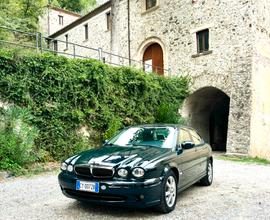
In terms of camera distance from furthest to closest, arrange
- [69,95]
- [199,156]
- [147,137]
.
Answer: [69,95] → [199,156] → [147,137]

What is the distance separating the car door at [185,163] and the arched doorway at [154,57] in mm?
12821

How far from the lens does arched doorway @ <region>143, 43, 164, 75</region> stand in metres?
18.9

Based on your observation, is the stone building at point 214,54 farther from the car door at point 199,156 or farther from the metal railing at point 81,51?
the car door at point 199,156

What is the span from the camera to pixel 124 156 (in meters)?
4.73

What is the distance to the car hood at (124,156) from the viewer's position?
4477 mm

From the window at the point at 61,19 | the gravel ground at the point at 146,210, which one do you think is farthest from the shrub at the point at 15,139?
the window at the point at 61,19

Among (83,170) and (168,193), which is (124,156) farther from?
(168,193)

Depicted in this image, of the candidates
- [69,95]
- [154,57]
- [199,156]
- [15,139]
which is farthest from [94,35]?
[199,156]

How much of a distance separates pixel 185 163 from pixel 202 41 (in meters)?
12.3

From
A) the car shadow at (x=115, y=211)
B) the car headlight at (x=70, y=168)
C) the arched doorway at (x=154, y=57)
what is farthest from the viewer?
→ the arched doorway at (x=154, y=57)

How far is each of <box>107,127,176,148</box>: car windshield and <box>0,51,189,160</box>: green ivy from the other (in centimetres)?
443

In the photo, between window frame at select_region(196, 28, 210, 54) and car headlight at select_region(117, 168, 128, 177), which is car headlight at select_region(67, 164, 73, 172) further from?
window frame at select_region(196, 28, 210, 54)

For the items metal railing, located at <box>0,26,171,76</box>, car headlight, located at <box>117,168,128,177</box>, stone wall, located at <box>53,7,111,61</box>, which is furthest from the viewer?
stone wall, located at <box>53,7,111,61</box>

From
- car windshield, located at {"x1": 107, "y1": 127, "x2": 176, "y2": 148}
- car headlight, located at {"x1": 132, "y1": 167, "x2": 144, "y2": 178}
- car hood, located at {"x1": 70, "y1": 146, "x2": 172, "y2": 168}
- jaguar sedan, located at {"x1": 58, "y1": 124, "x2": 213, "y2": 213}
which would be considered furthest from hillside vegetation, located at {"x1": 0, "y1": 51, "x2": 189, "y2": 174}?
car headlight, located at {"x1": 132, "y1": 167, "x2": 144, "y2": 178}
